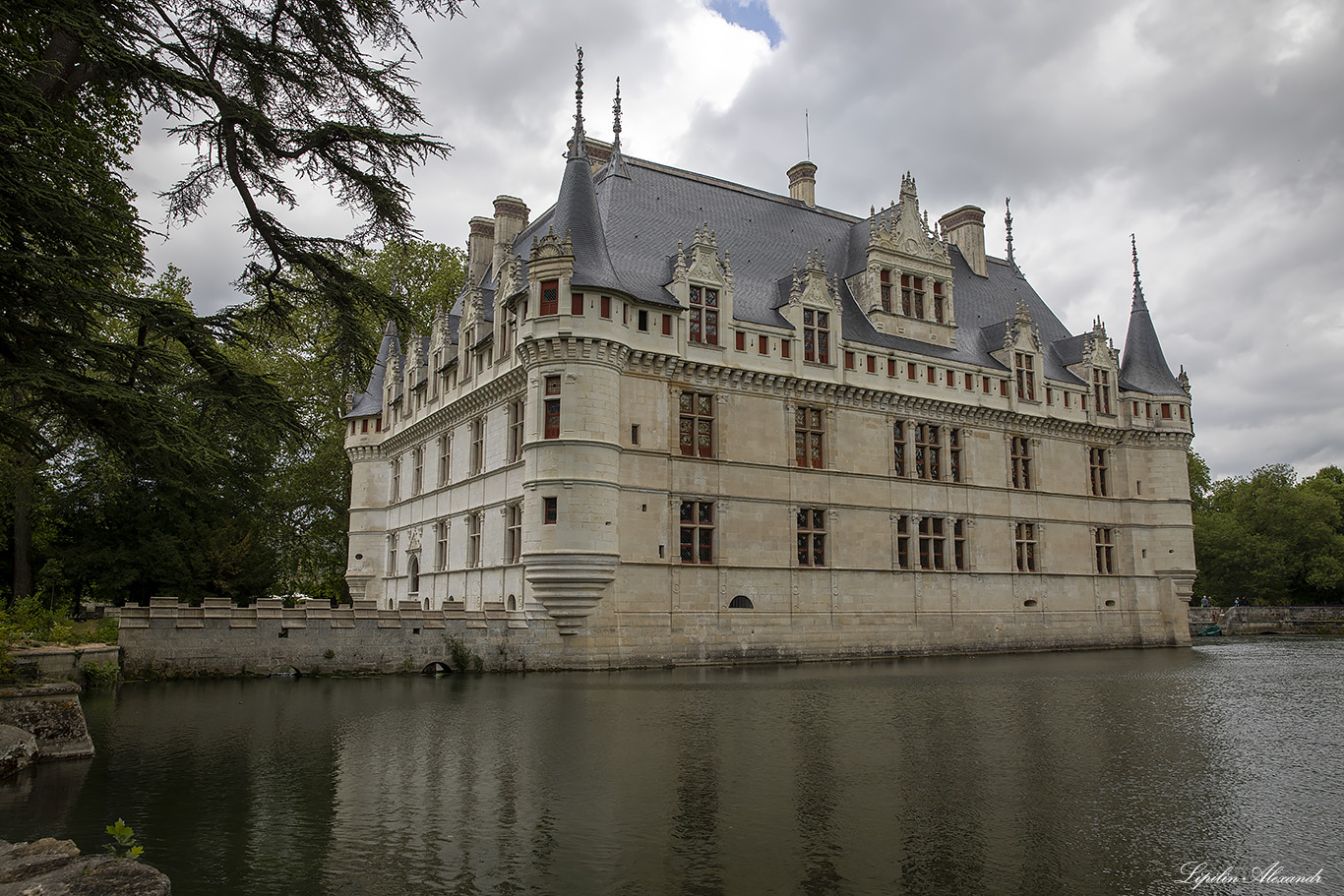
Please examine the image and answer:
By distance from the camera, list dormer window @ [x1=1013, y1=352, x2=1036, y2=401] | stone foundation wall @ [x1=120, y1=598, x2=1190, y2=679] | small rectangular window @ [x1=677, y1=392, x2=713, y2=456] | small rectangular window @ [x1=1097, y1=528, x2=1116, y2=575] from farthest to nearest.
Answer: small rectangular window @ [x1=1097, y1=528, x2=1116, y2=575] → dormer window @ [x1=1013, y1=352, x2=1036, y2=401] → small rectangular window @ [x1=677, y1=392, x2=713, y2=456] → stone foundation wall @ [x1=120, y1=598, x2=1190, y2=679]

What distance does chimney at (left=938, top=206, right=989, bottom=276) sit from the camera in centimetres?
4175

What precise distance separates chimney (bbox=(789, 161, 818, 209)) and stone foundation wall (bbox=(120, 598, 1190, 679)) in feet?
57.8

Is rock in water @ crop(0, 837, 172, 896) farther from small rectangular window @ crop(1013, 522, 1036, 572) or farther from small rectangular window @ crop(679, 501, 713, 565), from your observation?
small rectangular window @ crop(1013, 522, 1036, 572)

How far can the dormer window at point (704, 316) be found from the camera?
29203 mm

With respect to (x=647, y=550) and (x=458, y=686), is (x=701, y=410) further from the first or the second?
(x=458, y=686)

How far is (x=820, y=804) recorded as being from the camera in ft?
29.7

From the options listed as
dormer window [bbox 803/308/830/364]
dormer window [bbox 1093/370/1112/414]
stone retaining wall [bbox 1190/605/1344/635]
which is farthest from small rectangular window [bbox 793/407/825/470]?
stone retaining wall [bbox 1190/605/1344/635]

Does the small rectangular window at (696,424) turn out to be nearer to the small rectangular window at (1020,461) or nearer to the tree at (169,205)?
the small rectangular window at (1020,461)

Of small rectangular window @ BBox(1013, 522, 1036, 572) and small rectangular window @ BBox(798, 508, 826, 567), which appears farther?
small rectangular window @ BBox(1013, 522, 1036, 572)

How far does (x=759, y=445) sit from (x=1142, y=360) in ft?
69.1

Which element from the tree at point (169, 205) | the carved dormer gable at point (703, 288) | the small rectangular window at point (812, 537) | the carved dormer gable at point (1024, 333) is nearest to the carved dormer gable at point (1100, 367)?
the carved dormer gable at point (1024, 333)

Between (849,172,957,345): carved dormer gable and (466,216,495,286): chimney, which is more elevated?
(466,216,495,286): chimney

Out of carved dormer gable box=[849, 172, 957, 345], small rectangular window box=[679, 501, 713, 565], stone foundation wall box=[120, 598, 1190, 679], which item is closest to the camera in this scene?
stone foundation wall box=[120, 598, 1190, 679]

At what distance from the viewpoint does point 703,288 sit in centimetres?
2947
